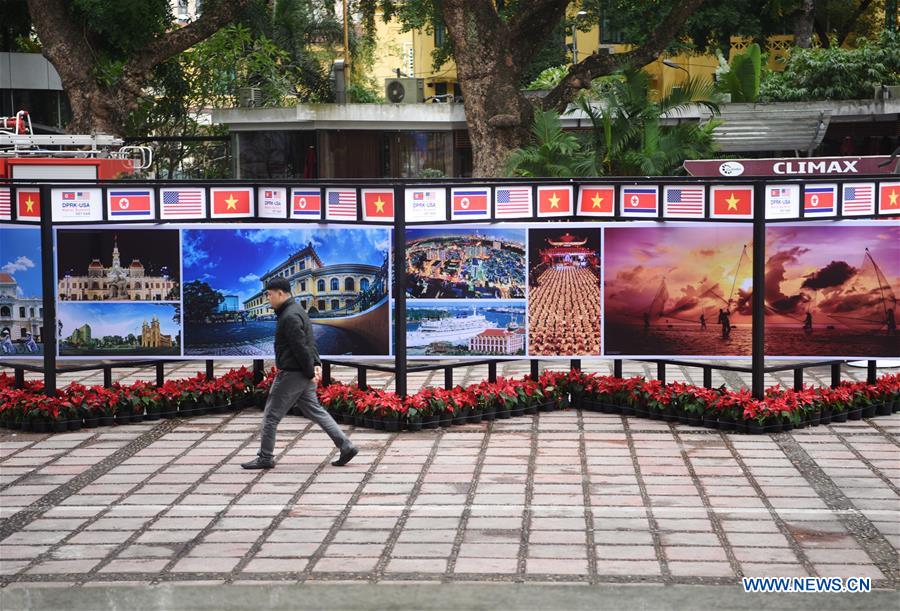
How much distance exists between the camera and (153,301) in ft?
38.6

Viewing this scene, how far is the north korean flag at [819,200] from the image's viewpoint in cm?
1126

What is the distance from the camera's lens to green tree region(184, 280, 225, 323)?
1169cm

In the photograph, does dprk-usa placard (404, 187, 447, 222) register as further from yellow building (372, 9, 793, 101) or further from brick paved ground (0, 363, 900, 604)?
yellow building (372, 9, 793, 101)

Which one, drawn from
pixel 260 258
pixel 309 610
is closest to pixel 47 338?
pixel 260 258

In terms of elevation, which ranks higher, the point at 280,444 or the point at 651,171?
the point at 651,171

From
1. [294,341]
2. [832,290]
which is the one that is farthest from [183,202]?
[832,290]

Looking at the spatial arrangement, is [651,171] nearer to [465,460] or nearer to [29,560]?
[465,460]

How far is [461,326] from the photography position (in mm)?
11586

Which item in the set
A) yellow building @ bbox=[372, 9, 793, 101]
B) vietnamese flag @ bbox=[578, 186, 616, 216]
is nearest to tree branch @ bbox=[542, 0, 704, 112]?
yellow building @ bbox=[372, 9, 793, 101]

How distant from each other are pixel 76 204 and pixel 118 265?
0.68 meters

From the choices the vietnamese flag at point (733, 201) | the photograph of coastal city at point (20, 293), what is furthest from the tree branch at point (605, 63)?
the photograph of coastal city at point (20, 293)

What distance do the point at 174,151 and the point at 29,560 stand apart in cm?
2611

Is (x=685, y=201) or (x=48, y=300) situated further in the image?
(x=48, y=300)

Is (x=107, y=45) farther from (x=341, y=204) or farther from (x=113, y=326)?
(x=341, y=204)
